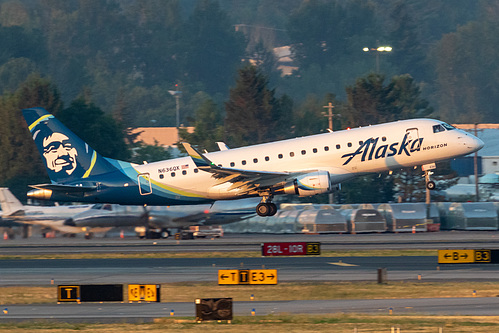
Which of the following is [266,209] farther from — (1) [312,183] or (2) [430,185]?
(2) [430,185]

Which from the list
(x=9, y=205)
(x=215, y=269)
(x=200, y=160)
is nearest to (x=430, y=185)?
(x=200, y=160)

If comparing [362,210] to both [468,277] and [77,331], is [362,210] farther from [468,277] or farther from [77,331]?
[77,331]

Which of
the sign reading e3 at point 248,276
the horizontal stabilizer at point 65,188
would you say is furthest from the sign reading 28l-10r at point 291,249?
the horizontal stabilizer at point 65,188

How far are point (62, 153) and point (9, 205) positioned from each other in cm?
1487

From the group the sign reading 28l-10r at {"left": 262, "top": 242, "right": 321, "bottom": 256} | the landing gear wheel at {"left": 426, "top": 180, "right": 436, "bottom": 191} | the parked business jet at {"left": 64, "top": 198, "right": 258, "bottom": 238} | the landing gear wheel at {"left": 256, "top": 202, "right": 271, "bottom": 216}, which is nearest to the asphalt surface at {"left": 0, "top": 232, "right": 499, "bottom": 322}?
the sign reading 28l-10r at {"left": 262, "top": 242, "right": 321, "bottom": 256}

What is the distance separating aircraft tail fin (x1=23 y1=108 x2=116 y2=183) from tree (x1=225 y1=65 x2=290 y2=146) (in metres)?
53.5

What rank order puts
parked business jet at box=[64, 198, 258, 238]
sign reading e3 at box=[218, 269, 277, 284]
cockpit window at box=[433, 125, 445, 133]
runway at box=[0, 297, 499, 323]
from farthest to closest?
parked business jet at box=[64, 198, 258, 238] → cockpit window at box=[433, 125, 445, 133] → sign reading e3 at box=[218, 269, 277, 284] → runway at box=[0, 297, 499, 323]

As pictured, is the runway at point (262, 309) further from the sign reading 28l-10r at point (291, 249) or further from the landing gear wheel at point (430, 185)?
the landing gear wheel at point (430, 185)

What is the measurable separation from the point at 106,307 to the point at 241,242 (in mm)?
28554

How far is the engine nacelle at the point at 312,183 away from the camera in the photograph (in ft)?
176

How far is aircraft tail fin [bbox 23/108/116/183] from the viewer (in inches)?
2274

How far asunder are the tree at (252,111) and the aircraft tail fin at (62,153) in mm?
53452

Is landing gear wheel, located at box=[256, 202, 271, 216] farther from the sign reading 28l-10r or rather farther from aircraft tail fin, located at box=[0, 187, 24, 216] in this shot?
aircraft tail fin, located at box=[0, 187, 24, 216]

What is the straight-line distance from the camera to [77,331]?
3005cm
